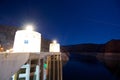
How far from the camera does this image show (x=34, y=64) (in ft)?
9.57

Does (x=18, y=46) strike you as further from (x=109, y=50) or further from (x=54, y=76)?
(x=109, y=50)

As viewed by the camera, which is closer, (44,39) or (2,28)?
(2,28)

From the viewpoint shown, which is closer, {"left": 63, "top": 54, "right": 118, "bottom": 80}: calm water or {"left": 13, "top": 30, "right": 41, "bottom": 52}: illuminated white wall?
{"left": 13, "top": 30, "right": 41, "bottom": 52}: illuminated white wall

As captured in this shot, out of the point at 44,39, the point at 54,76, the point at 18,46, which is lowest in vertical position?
the point at 54,76

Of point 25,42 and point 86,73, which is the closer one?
point 25,42

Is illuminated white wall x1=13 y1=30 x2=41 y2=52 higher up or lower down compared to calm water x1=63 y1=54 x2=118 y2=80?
higher up

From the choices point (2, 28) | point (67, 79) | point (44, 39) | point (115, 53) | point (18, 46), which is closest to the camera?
point (18, 46)

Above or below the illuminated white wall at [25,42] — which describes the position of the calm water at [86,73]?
below

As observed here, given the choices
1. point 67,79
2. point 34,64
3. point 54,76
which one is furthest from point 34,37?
point 67,79

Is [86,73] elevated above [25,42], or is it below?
below

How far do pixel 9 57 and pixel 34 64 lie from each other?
1.18 meters

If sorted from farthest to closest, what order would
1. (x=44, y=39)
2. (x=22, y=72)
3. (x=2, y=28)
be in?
(x=44, y=39) → (x=2, y=28) → (x=22, y=72)

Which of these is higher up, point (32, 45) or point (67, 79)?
point (32, 45)

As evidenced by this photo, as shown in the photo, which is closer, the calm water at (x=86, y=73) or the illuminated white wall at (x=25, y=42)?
the illuminated white wall at (x=25, y=42)
